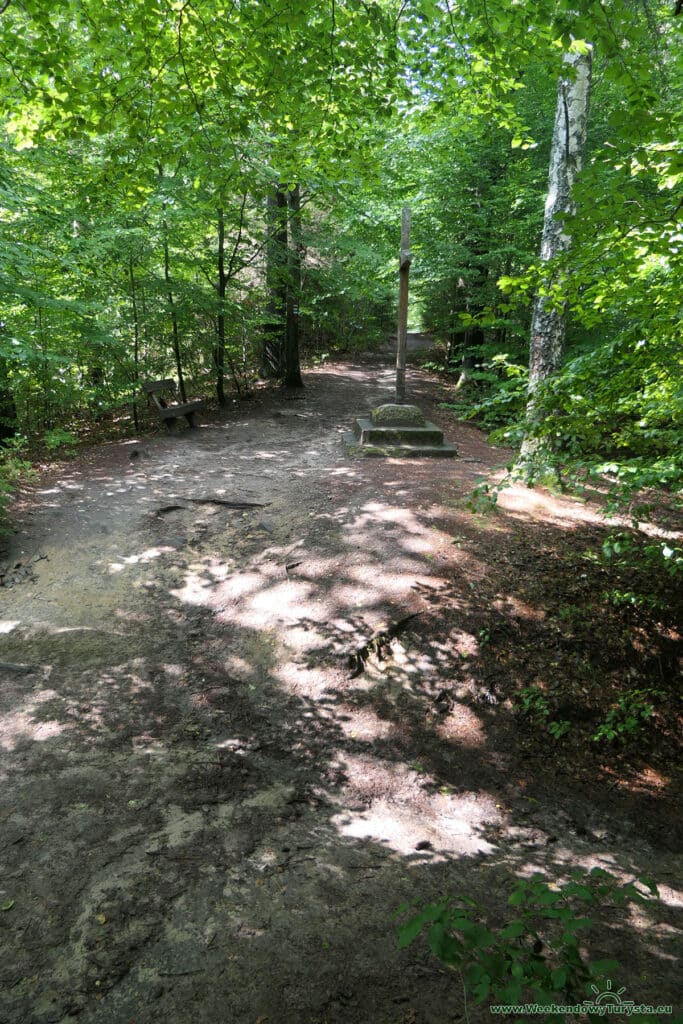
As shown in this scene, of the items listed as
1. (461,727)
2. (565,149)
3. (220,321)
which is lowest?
(461,727)

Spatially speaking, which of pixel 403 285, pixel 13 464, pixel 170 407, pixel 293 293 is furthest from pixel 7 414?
pixel 403 285

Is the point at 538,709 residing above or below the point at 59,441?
below

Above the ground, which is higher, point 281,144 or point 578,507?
point 281,144

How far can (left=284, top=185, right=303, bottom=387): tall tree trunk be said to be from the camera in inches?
516

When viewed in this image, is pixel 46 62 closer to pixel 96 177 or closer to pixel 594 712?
pixel 96 177

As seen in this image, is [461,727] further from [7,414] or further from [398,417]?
[7,414]

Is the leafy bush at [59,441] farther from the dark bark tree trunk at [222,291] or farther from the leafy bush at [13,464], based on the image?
the dark bark tree trunk at [222,291]

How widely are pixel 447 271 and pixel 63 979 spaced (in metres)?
14.1

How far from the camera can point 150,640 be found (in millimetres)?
4953

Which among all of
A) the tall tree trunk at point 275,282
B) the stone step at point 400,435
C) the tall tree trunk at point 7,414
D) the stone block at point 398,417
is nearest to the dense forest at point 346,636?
the stone step at point 400,435

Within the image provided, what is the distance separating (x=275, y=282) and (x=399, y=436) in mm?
5725

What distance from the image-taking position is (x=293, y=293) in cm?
1365

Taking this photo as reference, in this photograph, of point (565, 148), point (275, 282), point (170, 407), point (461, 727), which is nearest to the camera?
point (461, 727)

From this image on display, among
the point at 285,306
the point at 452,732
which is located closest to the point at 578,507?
the point at 452,732
